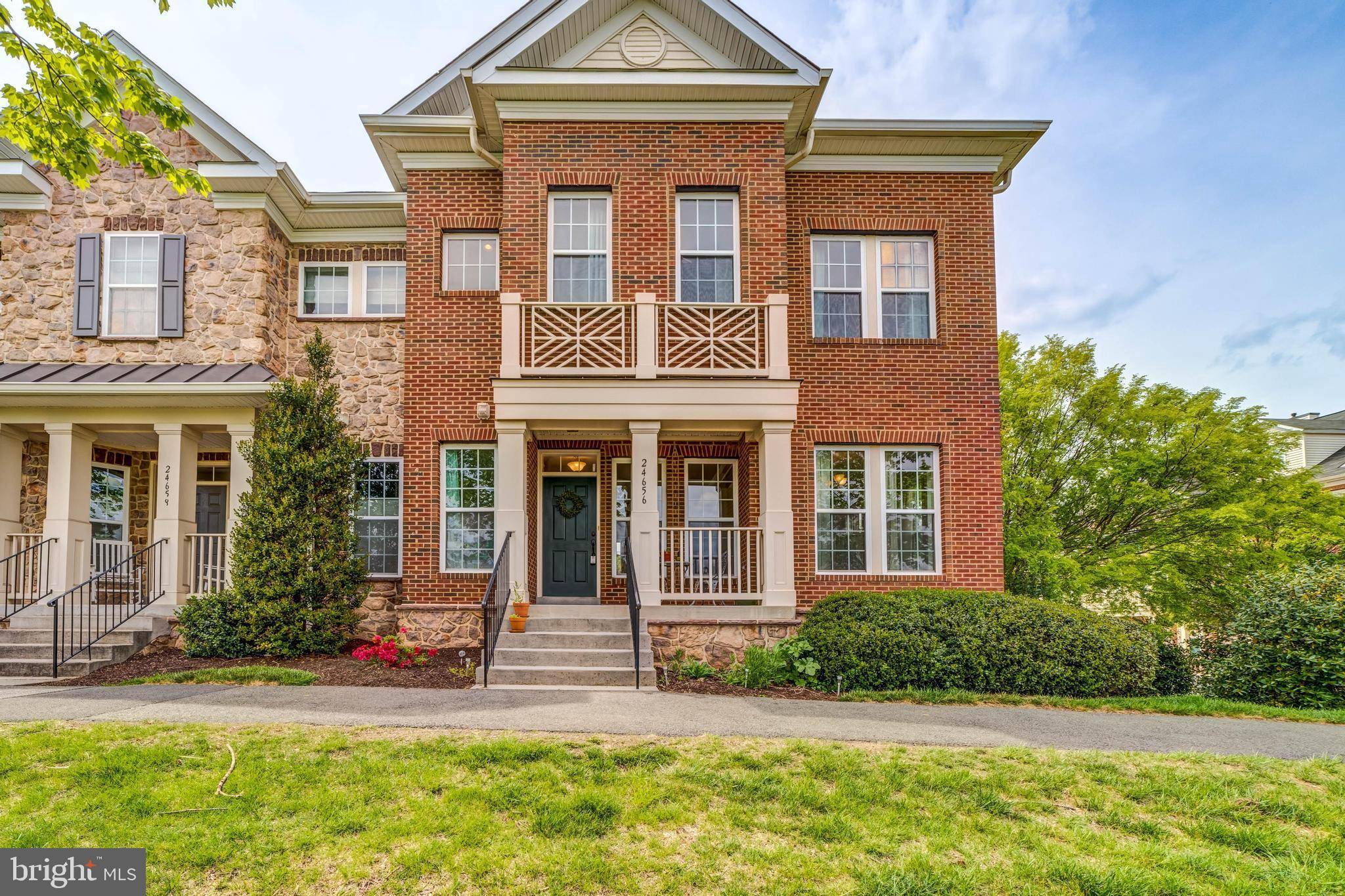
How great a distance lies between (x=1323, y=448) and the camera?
28516 millimetres

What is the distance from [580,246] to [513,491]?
367cm

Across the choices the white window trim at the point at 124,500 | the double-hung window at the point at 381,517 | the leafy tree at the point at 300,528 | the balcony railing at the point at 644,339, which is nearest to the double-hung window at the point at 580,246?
the balcony railing at the point at 644,339

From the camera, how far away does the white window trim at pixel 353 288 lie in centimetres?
1293

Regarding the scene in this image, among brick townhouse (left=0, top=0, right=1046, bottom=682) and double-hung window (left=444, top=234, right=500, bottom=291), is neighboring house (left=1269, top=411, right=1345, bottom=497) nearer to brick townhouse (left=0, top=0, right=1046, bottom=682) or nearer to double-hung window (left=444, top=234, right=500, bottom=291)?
brick townhouse (left=0, top=0, right=1046, bottom=682)

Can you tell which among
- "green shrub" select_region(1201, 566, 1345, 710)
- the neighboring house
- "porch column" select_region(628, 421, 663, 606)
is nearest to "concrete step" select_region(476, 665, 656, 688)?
"porch column" select_region(628, 421, 663, 606)

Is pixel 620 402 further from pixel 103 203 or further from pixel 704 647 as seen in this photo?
pixel 103 203

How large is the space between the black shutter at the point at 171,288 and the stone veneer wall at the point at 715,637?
8.57 m

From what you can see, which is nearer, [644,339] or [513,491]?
[644,339]

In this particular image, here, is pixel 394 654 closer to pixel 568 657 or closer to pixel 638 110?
pixel 568 657

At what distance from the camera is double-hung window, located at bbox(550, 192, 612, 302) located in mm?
11461

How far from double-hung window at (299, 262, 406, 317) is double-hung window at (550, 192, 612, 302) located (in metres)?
3.06

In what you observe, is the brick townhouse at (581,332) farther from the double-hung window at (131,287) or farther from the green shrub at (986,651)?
the green shrub at (986,651)

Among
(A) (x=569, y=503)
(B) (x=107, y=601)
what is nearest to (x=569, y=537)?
(A) (x=569, y=503)

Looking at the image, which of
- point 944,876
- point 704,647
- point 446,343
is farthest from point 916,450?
point 944,876
